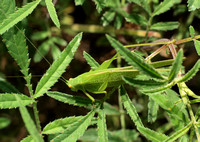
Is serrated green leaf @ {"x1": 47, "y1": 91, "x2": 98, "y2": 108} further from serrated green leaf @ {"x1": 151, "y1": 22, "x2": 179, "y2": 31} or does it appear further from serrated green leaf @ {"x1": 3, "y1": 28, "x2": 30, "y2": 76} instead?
serrated green leaf @ {"x1": 151, "y1": 22, "x2": 179, "y2": 31}

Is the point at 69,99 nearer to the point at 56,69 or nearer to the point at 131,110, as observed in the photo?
the point at 56,69

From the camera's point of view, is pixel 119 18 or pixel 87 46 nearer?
pixel 119 18

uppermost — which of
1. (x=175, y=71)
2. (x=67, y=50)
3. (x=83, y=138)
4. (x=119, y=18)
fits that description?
(x=119, y=18)

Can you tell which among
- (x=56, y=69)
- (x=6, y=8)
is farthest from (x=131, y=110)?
(x=6, y=8)

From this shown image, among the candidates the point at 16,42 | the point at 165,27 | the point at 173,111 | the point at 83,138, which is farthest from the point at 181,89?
the point at 83,138

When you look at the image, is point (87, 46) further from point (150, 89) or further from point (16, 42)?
point (150, 89)

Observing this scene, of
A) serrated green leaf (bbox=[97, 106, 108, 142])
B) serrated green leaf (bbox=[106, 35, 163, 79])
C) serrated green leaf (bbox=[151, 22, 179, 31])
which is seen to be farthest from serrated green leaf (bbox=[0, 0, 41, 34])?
serrated green leaf (bbox=[151, 22, 179, 31])
